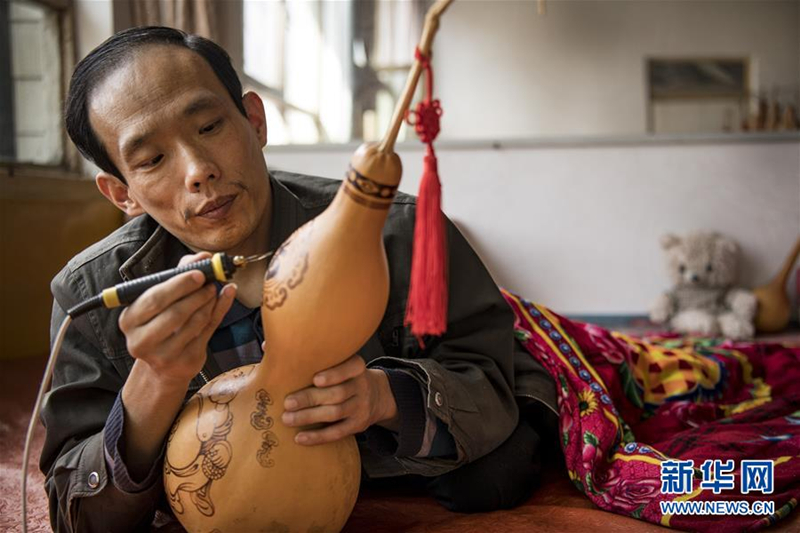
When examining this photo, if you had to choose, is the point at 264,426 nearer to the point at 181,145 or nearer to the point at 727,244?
the point at 181,145

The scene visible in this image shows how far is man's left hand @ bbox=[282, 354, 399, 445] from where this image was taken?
843 millimetres

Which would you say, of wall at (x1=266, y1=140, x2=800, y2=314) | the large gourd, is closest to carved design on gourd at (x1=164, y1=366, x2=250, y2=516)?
the large gourd

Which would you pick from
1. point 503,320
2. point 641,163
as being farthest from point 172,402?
point 641,163

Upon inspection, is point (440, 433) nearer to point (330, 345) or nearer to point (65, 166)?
point (330, 345)

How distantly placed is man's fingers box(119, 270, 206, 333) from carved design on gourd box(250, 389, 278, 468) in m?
0.17

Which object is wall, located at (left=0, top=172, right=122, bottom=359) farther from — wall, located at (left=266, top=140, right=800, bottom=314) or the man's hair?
the man's hair

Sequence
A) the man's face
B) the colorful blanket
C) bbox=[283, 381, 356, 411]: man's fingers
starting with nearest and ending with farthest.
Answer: bbox=[283, 381, 356, 411]: man's fingers < the man's face < the colorful blanket

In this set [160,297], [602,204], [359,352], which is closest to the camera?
[160,297]

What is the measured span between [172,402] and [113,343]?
0.77ft

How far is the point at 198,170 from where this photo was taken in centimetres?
94

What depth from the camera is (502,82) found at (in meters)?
5.64

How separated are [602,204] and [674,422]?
1968 millimetres

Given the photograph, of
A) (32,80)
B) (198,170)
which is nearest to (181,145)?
(198,170)

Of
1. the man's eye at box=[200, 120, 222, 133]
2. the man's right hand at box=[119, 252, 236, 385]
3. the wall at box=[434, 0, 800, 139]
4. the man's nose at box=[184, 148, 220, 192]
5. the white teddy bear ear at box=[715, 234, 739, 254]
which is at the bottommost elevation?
the white teddy bear ear at box=[715, 234, 739, 254]
